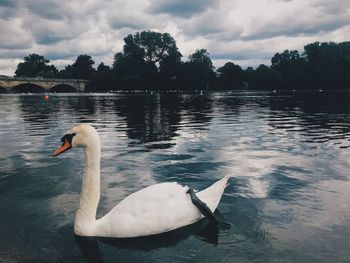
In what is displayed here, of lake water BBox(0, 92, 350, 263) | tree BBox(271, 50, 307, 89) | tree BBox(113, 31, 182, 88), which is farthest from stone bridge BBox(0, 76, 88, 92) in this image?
lake water BBox(0, 92, 350, 263)

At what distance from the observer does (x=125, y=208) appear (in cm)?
530

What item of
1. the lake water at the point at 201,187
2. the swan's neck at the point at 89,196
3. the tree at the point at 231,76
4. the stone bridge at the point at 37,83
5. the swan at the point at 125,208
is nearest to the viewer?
the lake water at the point at 201,187

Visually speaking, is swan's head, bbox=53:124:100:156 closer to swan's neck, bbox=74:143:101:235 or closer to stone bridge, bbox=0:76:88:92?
swan's neck, bbox=74:143:101:235

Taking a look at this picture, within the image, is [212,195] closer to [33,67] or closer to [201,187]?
[201,187]

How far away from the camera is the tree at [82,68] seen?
169750 millimetres

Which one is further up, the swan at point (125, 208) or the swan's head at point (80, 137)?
the swan's head at point (80, 137)

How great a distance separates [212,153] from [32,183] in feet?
19.0

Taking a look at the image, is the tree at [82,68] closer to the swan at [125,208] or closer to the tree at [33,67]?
the tree at [33,67]

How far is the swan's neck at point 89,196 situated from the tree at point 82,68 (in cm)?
16914

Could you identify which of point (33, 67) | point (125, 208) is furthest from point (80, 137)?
point (33, 67)

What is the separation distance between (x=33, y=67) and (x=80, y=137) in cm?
19430

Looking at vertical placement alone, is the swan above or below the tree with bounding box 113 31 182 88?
below

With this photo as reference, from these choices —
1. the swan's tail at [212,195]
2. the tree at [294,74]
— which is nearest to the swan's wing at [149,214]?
the swan's tail at [212,195]

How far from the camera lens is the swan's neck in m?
5.33
